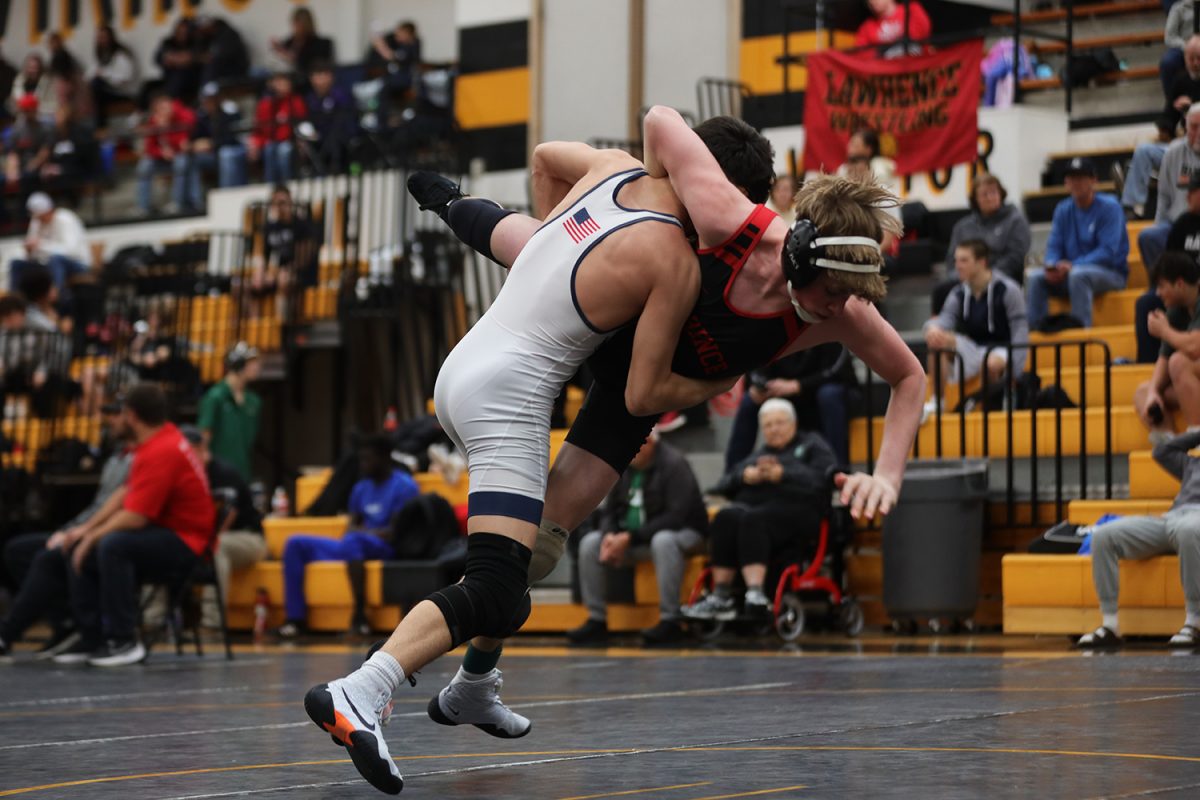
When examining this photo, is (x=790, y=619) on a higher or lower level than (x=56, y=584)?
lower

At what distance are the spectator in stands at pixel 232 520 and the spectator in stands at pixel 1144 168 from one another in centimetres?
581

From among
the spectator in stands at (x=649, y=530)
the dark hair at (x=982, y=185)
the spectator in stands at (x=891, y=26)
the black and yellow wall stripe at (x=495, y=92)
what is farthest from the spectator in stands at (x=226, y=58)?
the spectator in stands at (x=649, y=530)

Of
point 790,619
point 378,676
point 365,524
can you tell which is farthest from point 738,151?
point 365,524

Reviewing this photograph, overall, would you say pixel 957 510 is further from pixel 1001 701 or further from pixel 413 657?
pixel 413 657

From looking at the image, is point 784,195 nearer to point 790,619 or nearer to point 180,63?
point 790,619

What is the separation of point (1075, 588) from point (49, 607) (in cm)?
528

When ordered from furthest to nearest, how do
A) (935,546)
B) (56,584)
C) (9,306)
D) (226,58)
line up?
(226,58)
(9,306)
(56,584)
(935,546)

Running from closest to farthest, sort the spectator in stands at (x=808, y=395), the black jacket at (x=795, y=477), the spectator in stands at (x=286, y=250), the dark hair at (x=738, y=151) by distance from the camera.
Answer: the dark hair at (x=738, y=151)
the black jacket at (x=795, y=477)
the spectator in stands at (x=808, y=395)
the spectator in stands at (x=286, y=250)

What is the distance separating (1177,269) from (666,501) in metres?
2.91

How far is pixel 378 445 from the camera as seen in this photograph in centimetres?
1247

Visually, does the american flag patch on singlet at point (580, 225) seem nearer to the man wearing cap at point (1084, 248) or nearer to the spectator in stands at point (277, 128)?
the man wearing cap at point (1084, 248)

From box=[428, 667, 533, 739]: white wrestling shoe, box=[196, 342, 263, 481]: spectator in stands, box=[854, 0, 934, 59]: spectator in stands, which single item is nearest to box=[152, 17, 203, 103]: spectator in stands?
box=[196, 342, 263, 481]: spectator in stands

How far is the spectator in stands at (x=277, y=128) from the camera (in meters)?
18.8

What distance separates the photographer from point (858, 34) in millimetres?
15562
